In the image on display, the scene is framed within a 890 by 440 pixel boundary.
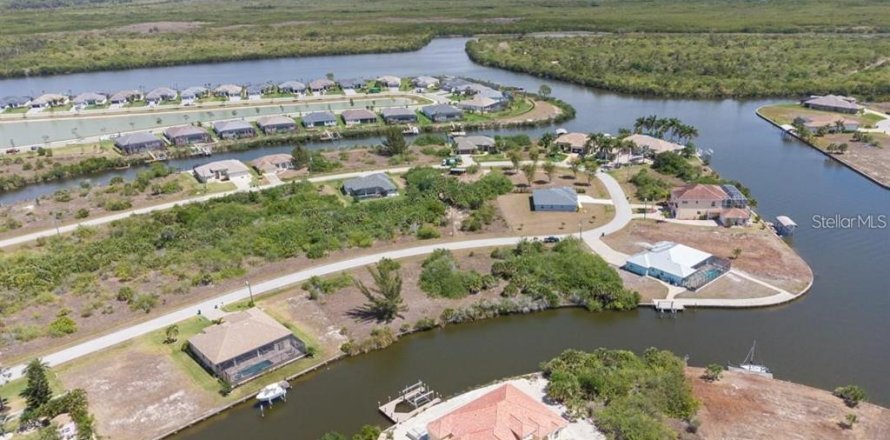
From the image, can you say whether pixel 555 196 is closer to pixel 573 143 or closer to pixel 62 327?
pixel 573 143

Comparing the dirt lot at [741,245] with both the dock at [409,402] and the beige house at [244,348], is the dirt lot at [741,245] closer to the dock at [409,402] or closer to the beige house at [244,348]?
the dock at [409,402]

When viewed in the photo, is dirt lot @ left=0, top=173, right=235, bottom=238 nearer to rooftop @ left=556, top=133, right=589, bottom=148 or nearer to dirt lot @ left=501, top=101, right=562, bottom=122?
rooftop @ left=556, top=133, right=589, bottom=148

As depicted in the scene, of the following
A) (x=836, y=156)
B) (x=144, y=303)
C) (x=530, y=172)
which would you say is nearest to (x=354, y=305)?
(x=144, y=303)

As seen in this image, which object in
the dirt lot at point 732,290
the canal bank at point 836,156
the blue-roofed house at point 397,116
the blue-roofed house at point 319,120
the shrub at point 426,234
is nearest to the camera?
the dirt lot at point 732,290

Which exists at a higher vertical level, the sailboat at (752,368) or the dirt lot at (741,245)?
the dirt lot at (741,245)

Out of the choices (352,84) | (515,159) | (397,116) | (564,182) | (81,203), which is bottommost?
(564,182)

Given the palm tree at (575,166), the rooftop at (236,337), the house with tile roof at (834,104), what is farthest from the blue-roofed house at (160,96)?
the house with tile roof at (834,104)

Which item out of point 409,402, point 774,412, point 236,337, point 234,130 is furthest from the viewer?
point 234,130
